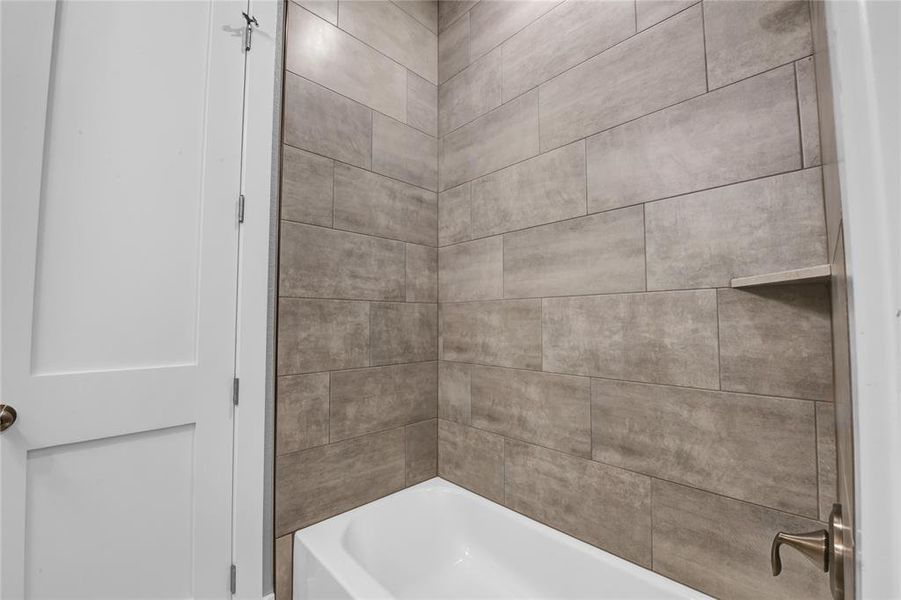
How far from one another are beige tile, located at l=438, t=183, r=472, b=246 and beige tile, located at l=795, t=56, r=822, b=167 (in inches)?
44.7

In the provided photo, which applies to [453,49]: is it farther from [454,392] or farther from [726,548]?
[726,548]

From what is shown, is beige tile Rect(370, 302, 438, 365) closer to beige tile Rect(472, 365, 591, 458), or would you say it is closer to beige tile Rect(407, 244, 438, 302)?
beige tile Rect(407, 244, 438, 302)

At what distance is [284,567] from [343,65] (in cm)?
193

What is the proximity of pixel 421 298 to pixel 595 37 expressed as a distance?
1.22 metres

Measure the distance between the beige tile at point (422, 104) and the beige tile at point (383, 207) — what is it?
0.33 m

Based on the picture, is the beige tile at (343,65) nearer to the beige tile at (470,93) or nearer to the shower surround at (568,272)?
the shower surround at (568,272)

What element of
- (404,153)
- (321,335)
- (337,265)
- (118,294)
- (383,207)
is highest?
(404,153)

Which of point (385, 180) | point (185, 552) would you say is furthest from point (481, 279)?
point (185, 552)

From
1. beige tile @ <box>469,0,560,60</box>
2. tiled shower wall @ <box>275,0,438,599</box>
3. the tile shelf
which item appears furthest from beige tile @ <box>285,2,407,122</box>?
the tile shelf

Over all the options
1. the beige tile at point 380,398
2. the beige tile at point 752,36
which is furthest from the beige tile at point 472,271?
the beige tile at point 752,36

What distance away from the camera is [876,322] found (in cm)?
24

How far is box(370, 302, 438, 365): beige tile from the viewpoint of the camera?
5.60 feet

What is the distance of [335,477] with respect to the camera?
1559 millimetres

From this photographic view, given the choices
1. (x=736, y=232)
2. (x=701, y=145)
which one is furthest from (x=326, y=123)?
(x=736, y=232)
